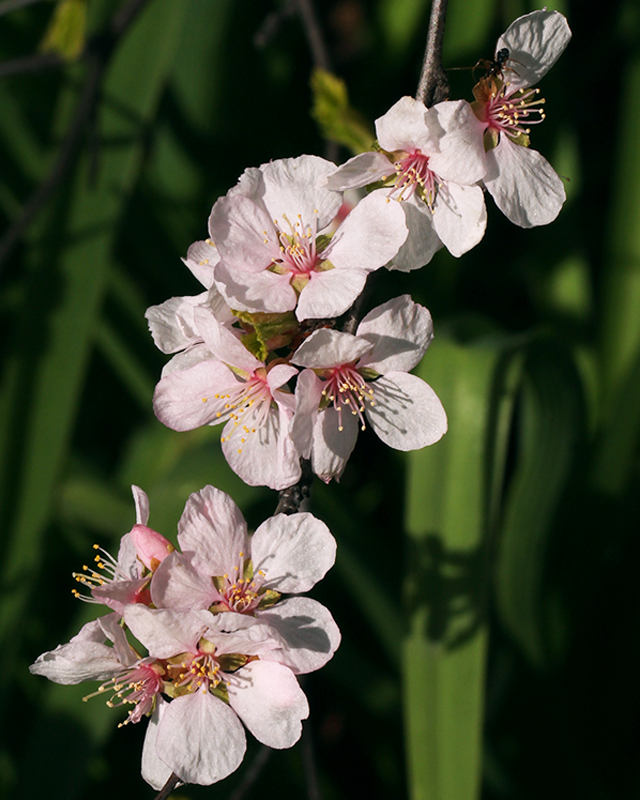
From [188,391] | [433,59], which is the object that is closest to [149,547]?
[188,391]

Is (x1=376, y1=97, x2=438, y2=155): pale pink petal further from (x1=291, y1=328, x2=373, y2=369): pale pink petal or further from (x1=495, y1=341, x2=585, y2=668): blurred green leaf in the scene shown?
(x1=495, y1=341, x2=585, y2=668): blurred green leaf

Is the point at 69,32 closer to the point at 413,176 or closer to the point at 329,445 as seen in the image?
the point at 413,176

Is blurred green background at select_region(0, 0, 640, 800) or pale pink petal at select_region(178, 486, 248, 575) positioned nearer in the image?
pale pink petal at select_region(178, 486, 248, 575)

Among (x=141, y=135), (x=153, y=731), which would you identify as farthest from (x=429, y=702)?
(x=141, y=135)

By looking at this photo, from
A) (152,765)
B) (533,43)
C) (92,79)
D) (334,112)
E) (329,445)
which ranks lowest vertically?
(152,765)

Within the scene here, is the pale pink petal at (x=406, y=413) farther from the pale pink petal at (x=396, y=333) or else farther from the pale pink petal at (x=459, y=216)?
the pale pink petal at (x=459, y=216)

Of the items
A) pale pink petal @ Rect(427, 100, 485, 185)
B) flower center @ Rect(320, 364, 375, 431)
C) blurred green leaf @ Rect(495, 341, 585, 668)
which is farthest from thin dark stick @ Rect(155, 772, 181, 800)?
blurred green leaf @ Rect(495, 341, 585, 668)

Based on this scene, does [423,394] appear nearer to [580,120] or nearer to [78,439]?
[78,439]
